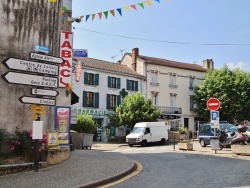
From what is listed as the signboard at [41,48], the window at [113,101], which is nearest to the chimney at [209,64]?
the window at [113,101]

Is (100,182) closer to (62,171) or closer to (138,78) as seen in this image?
(62,171)

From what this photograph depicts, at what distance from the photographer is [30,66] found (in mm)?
8789

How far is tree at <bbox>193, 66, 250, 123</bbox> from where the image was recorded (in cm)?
3906

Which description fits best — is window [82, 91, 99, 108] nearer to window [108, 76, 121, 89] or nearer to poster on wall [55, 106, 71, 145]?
window [108, 76, 121, 89]

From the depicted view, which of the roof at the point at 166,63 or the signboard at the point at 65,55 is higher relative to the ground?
the roof at the point at 166,63

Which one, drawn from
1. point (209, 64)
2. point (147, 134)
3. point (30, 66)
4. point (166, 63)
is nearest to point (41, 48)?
point (30, 66)

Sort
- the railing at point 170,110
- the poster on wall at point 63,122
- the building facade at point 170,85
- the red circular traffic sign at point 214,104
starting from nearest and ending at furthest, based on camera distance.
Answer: the poster on wall at point 63,122 → the red circular traffic sign at point 214,104 → the building facade at point 170,85 → the railing at point 170,110

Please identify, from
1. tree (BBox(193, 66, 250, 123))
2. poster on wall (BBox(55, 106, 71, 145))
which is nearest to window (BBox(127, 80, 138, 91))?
tree (BBox(193, 66, 250, 123))

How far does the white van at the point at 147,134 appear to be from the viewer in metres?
26.6

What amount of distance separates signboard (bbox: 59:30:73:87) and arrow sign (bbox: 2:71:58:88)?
2.73 meters

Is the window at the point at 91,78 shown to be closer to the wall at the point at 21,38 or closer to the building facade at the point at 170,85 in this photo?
the building facade at the point at 170,85

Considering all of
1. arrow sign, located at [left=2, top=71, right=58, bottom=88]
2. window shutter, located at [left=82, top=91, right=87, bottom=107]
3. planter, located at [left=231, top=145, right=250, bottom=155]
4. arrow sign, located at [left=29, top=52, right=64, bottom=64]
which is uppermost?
window shutter, located at [left=82, top=91, right=87, bottom=107]

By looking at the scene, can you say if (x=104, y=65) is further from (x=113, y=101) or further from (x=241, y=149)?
(x=241, y=149)

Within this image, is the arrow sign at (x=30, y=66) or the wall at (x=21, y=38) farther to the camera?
the wall at (x=21, y=38)
